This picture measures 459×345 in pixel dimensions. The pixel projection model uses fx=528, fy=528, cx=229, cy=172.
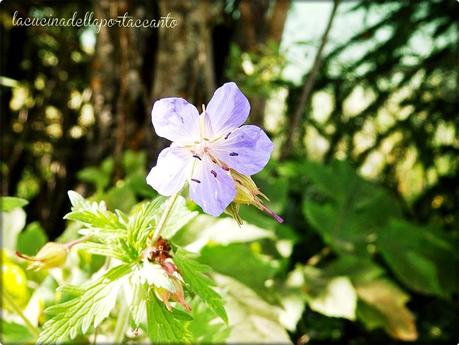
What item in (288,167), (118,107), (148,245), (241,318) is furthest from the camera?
(118,107)

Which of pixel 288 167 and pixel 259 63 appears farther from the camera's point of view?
pixel 259 63

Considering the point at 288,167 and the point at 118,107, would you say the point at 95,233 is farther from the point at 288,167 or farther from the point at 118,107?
the point at 118,107

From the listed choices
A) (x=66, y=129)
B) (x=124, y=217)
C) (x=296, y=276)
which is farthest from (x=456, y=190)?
(x=124, y=217)

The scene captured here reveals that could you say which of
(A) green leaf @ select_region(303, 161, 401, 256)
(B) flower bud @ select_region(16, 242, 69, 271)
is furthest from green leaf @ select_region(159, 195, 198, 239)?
(A) green leaf @ select_region(303, 161, 401, 256)

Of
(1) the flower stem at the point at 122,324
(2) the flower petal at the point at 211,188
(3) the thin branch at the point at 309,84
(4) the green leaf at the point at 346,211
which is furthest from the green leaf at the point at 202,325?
(3) the thin branch at the point at 309,84

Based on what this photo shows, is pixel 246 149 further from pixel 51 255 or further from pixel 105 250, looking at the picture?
pixel 51 255

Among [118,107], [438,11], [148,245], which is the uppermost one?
[438,11]

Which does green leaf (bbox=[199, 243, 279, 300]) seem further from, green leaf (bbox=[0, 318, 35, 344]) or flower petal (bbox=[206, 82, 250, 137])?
flower petal (bbox=[206, 82, 250, 137])
